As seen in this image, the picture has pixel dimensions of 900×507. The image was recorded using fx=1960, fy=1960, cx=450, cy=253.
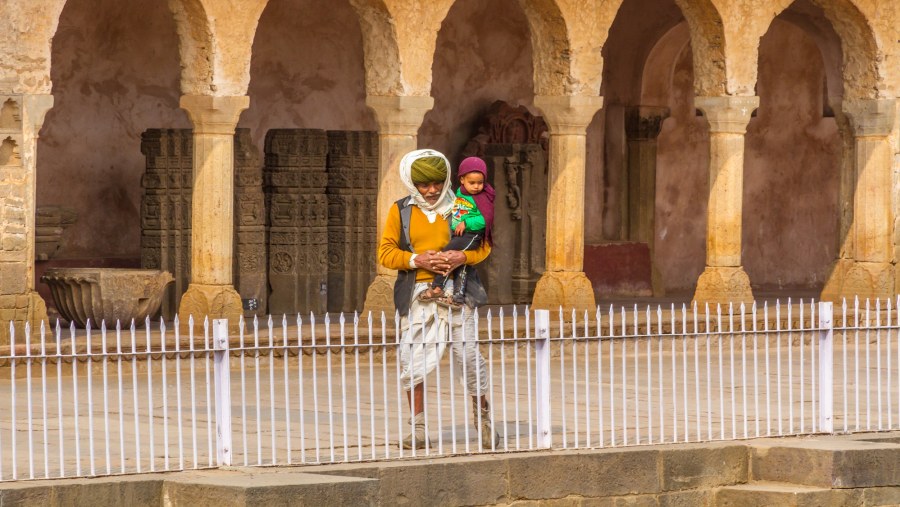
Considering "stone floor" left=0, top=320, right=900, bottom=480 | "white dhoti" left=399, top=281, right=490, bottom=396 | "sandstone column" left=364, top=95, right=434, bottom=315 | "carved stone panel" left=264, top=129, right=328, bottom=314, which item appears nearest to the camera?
"stone floor" left=0, top=320, right=900, bottom=480

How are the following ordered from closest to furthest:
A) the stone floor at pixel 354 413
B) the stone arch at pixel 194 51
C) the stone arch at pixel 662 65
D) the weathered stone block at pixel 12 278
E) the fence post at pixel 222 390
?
the fence post at pixel 222 390 → the stone floor at pixel 354 413 → the weathered stone block at pixel 12 278 → the stone arch at pixel 194 51 → the stone arch at pixel 662 65

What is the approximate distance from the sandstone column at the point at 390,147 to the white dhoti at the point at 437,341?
550 cm

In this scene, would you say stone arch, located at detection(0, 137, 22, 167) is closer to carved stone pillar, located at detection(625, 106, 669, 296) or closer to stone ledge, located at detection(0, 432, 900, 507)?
stone ledge, located at detection(0, 432, 900, 507)

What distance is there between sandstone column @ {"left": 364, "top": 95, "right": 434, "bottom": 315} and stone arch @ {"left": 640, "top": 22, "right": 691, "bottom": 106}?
18.3 feet

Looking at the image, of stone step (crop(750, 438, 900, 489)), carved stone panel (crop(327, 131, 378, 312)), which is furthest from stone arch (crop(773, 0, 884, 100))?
stone step (crop(750, 438, 900, 489))

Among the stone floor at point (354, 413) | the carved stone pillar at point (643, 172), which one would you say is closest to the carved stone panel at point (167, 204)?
the stone floor at point (354, 413)

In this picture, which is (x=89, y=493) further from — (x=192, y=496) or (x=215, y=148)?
(x=215, y=148)

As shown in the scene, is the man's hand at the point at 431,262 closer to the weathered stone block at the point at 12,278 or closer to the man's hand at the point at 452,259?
the man's hand at the point at 452,259

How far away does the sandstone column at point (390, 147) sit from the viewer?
14898mm

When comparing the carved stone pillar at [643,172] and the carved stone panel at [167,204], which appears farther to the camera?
the carved stone pillar at [643,172]

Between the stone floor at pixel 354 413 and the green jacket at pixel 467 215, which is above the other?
the green jacket at pixel 467 215

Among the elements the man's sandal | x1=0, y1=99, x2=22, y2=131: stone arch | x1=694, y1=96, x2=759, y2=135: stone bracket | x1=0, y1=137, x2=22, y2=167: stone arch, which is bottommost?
the man's sandal

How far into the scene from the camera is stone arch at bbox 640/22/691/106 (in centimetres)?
2014

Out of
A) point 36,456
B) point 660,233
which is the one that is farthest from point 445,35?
point 36,456
